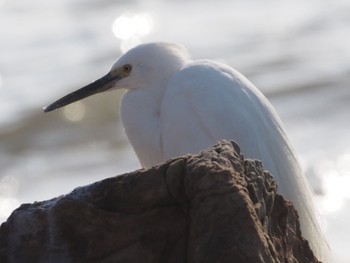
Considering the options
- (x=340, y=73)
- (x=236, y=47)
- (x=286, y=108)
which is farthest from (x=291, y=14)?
(x=286, y=108)

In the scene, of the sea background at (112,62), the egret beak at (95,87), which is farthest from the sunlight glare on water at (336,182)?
the egret beak at (95,87)

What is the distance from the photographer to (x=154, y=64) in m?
5.71

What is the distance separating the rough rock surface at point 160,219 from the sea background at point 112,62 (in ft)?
13.9

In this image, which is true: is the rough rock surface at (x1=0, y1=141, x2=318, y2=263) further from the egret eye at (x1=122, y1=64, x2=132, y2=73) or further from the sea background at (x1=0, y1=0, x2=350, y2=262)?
the sea background at (x1=0, y1=0, x2=350, y2=262)

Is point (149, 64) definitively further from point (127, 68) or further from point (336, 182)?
point (336, 182)

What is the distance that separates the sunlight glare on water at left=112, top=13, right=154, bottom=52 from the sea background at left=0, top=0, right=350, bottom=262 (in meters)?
0.02

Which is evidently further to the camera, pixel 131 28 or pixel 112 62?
pixel 131 28

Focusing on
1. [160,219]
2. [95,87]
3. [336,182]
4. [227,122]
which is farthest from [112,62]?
[160,219]

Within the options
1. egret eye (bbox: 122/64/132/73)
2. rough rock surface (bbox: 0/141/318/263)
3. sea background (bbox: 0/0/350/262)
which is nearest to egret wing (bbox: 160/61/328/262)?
egret eye (bbox: 122/64/132/73)

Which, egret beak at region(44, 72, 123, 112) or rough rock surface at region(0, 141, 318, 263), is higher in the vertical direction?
egret beak at region(44, 72, 123, 112)

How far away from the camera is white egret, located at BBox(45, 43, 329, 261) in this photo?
5109 mm

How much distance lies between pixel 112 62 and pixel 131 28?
1.26 m

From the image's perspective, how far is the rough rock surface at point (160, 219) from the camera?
3.05 metres

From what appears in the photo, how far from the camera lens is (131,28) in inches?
514
